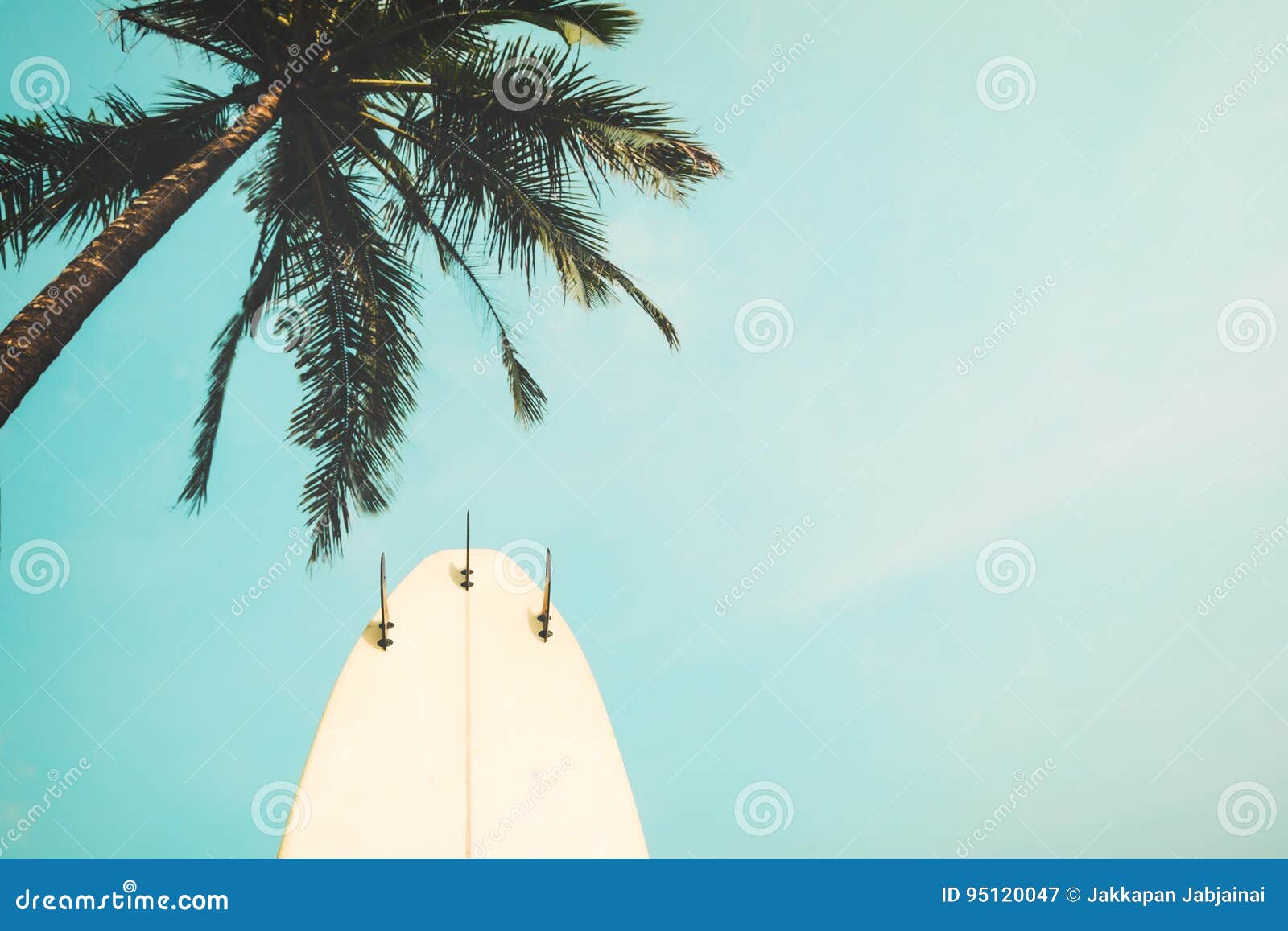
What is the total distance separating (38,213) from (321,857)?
5.09 m

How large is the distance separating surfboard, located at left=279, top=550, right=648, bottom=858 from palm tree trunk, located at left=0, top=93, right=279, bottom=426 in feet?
8.53

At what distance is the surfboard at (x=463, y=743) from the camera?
17.2ft

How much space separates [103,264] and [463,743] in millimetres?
3550

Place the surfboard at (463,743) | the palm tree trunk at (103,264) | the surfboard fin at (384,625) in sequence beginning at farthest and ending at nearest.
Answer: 1. the surfboard fin at (384,625)
2. the surfboard at (463,743)
3. the palm tree trunk at (103,264)

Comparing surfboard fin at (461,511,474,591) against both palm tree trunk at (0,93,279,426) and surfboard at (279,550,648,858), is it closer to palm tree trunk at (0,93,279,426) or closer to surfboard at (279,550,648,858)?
surfboard at (279,550,648,858)

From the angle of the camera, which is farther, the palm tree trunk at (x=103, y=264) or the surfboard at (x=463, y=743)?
the surfboard at (x=463, y=743)

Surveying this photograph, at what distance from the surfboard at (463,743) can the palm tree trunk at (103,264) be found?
2600 mm

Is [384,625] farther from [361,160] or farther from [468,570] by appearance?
[361,160]

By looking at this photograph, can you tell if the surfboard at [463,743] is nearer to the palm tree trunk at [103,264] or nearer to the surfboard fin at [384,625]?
the surfboard fin at [384,625]

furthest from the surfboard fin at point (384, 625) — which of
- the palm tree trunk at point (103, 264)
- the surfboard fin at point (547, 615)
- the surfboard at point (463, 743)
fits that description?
the palm tree trunk at point (103, 264)

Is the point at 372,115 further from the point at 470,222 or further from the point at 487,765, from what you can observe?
the point at 487,765

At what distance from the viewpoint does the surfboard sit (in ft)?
17.2

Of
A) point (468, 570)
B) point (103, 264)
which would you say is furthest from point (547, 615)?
point (103, 264)
